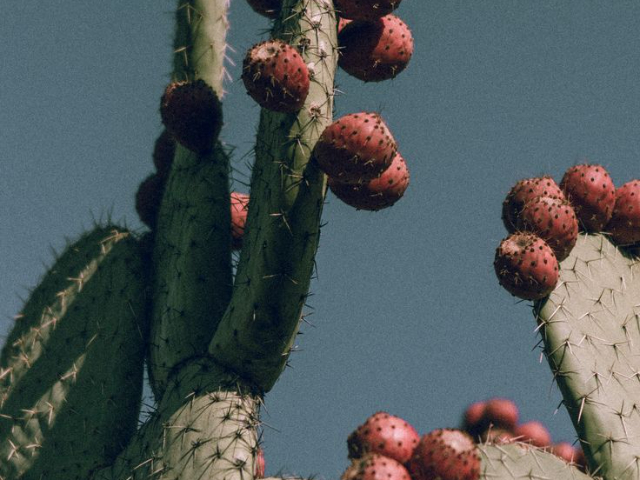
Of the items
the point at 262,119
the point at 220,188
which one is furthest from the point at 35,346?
the point at 262,119

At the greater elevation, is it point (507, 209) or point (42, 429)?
point (507, 209)

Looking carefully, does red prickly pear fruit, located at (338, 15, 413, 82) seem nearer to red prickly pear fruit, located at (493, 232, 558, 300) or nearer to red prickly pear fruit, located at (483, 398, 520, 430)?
red prickly pear fruit, located at (493, 232, 558, 300)

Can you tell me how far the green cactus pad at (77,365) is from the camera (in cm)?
434

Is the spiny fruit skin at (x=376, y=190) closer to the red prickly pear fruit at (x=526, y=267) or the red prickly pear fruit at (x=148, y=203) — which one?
the red prickly pear fruit at (x=526, y=267)

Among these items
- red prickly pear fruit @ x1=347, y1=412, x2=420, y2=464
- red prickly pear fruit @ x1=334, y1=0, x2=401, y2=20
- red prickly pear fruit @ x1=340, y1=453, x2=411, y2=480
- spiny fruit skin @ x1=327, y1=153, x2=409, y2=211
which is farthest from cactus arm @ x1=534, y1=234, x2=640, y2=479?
red prickly pear fruit @ x1=334, y1=0, x2=401, y2=20

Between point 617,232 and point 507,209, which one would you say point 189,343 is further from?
point 617,232

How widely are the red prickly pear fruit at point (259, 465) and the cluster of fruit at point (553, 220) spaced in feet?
3.65

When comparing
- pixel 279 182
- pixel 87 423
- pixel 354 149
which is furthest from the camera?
pixel 87 423

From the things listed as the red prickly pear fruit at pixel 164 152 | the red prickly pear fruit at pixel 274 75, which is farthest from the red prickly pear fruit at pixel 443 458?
the red prickly pear fruit at pixel 164 152

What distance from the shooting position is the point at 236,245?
4629mm

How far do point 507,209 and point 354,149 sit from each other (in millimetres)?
1119

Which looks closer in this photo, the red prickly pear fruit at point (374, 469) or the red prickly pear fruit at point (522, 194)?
the red prickly pear fruit at point (374, 469)

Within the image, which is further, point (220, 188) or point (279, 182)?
point (220, 188)

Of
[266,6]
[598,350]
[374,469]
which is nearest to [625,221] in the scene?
[598,350]
